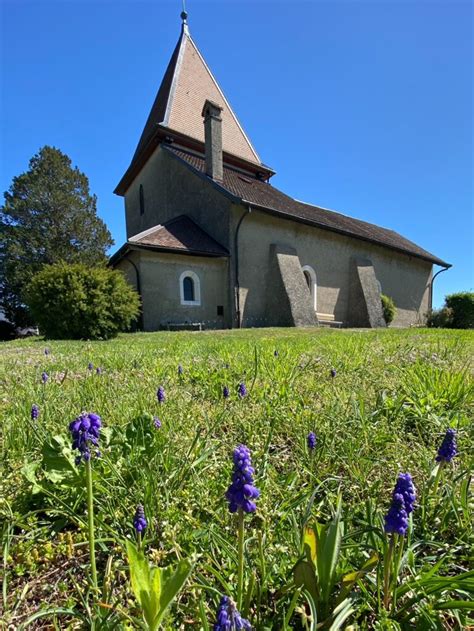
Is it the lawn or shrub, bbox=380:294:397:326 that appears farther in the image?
shrub, bbox=380:294:397:326

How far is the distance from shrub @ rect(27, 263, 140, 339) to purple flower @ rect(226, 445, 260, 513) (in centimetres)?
993

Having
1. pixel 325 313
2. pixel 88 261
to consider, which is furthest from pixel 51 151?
pixel 325 313

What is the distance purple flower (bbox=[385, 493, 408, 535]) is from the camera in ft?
2.42

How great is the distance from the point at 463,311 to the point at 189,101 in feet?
71.4

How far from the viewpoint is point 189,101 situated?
19766 millimetres

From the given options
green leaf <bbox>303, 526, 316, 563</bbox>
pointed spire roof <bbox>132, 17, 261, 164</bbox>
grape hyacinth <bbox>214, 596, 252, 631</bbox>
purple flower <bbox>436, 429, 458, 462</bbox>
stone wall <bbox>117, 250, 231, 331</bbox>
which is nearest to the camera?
grape hyacinth <bbox>214, 596, 252, 631</bbox>

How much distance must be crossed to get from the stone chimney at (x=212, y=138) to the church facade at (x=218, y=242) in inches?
1.9

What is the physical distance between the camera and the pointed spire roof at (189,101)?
1852cm

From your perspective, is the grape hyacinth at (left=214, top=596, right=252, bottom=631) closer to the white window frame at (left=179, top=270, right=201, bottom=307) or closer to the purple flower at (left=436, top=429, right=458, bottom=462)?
the purple flower at (left=436, top=429, right=458, bottom=462)

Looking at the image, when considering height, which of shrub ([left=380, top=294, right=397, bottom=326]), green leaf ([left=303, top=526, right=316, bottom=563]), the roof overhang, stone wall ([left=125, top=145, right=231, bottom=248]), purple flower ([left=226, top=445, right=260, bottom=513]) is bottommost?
green leaf ([left=303, top=526, right=316, bottom=563])

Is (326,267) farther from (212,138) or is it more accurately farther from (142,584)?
(142,584)

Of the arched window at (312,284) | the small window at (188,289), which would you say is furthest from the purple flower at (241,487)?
the arched window at (312,284)

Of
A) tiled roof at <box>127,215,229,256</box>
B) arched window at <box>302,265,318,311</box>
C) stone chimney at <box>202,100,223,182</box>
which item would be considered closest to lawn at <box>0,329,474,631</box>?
tiled roof at <box>127,215,229,256</box>

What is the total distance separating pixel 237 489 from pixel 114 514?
0.64 metres
